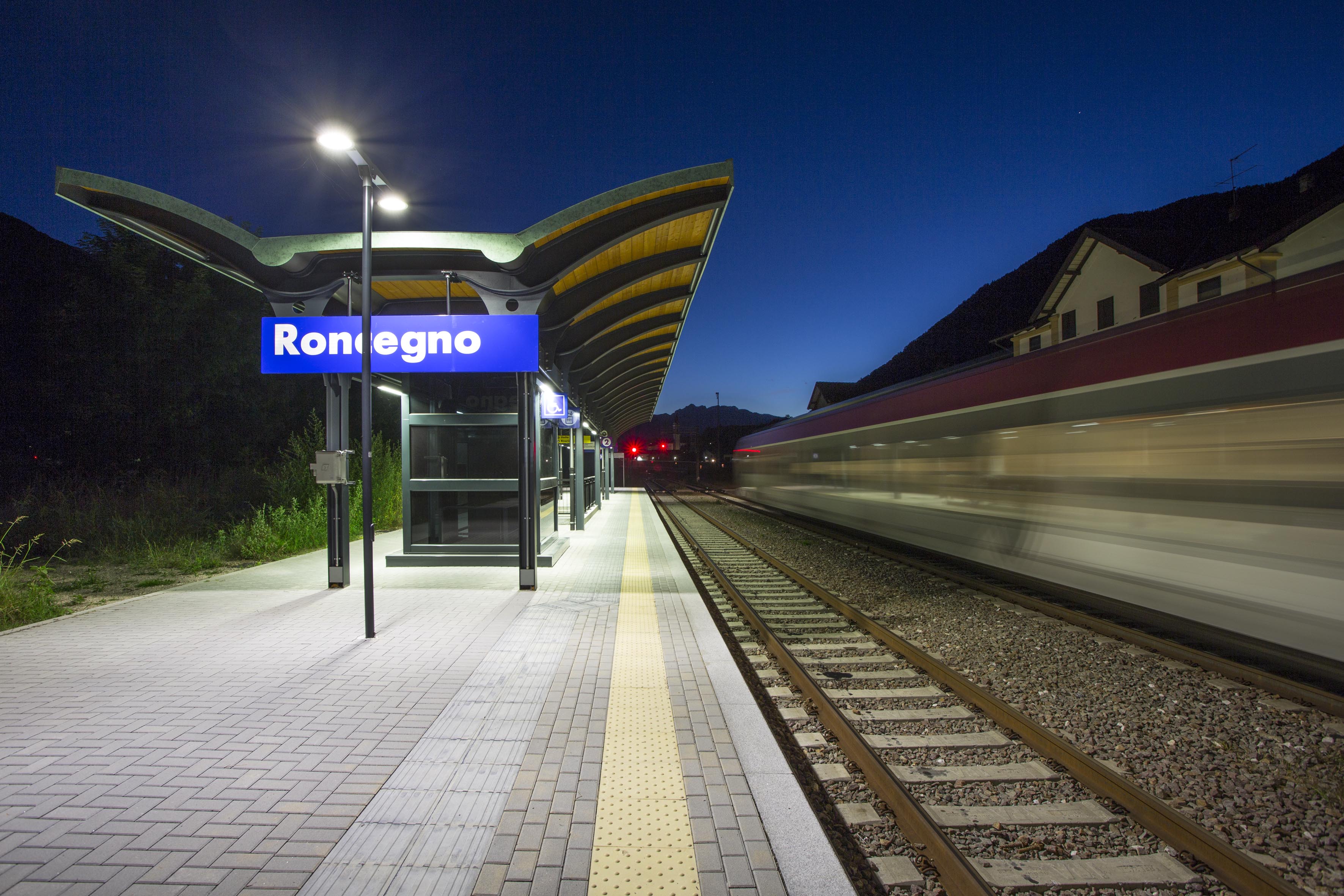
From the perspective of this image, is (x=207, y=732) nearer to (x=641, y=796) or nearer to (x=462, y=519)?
(x=641, y=796)

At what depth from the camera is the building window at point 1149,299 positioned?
68.2ft

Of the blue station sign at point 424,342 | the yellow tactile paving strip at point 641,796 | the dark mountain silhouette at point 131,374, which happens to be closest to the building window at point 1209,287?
the blue station sign at point 424,342

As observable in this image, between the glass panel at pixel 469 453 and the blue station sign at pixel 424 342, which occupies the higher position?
the blue station sign at pixel 424 342

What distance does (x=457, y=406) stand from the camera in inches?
400

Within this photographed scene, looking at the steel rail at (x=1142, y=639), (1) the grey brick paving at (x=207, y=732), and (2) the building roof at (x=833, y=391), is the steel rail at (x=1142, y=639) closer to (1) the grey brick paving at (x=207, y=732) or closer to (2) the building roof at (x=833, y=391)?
(1) the grey brick paving at (x=207, y=732)

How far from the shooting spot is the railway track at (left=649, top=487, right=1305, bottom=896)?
2.65m

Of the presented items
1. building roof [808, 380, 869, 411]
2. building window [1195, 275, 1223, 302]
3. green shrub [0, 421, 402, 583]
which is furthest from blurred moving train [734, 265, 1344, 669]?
building roof [808, 380, 869, 411]

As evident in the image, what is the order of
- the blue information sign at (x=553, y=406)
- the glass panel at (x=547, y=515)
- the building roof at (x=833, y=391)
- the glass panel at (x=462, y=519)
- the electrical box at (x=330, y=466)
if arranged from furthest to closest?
the building roof at (x=833, y=391) → the glass panel at (x=547, y=515) → the blue information sign at (x=553, y=406) → the glass panel at (x=462, y=519) → the electrical box at (x=330, y=466)

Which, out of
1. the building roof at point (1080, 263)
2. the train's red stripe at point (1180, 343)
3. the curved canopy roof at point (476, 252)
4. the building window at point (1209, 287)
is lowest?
the train's red stripe at point (1180, 343)

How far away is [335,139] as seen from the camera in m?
5.50

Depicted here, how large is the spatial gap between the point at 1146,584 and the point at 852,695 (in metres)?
3.04

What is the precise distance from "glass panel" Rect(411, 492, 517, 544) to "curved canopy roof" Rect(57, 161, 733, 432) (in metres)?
Result: 2.62

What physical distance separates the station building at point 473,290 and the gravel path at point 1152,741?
5783mm

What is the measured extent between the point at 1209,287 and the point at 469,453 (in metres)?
21.9
